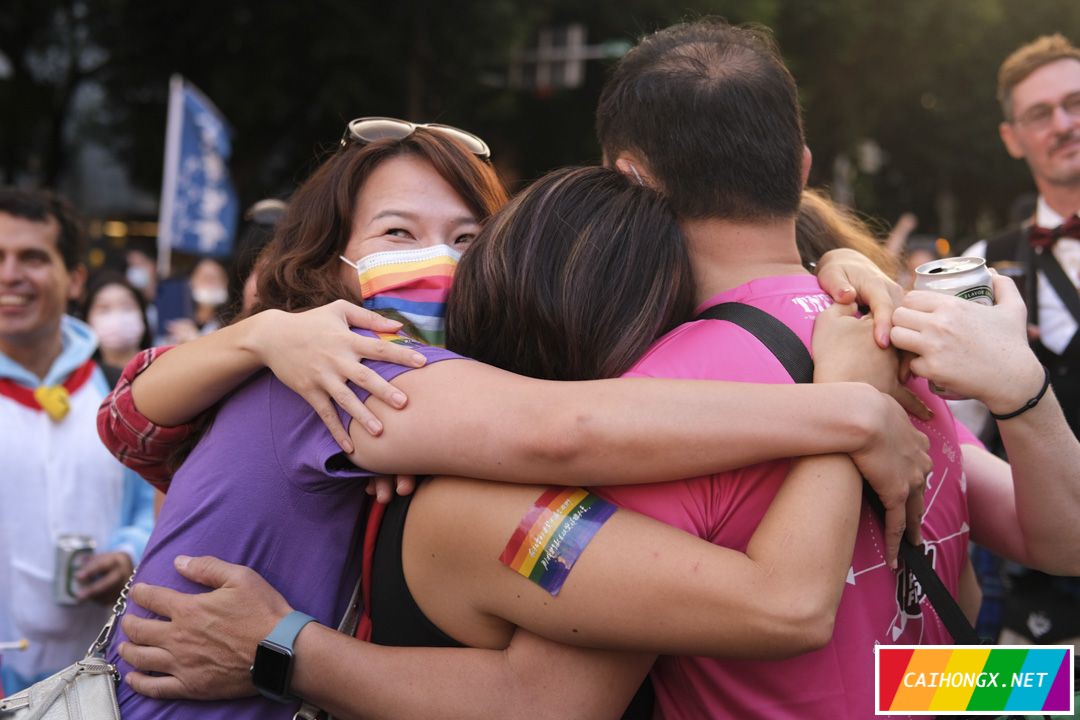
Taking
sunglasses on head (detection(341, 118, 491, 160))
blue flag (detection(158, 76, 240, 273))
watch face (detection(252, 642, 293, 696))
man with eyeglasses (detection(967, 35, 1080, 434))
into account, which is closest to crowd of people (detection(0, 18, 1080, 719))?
watch face (detection(252, 642, 293, 696))

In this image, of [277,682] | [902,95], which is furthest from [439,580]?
[902,95]

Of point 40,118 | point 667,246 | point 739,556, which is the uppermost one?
point 667,246

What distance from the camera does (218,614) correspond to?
6.44ft

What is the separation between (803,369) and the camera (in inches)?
73.8

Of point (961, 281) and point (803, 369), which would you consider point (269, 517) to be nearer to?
point (803, 369)

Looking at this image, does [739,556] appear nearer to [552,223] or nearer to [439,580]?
[439,580]

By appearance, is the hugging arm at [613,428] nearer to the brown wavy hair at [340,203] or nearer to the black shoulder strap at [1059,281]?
the brown wavy hair at [340,203]

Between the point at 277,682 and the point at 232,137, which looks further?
the point at 232,137

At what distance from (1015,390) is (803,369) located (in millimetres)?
409

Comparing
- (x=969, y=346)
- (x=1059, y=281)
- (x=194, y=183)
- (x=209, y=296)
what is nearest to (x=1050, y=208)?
(x=1059, y=281)

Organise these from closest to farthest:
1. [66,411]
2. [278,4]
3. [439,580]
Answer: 1. [439,580]
2. [66,411]
3. [278,4]

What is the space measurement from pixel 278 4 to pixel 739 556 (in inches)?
652

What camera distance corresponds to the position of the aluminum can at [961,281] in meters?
1.93

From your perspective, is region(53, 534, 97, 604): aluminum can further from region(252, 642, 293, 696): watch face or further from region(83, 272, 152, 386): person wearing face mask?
region(83, 272, 152, 386): person wearing face mask
